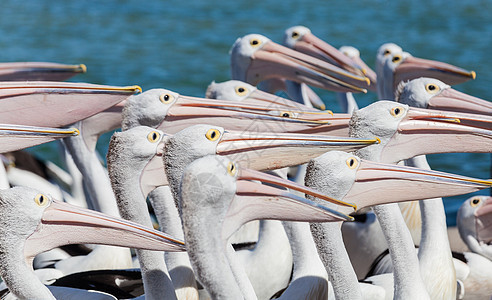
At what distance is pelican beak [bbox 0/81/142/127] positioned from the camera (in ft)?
13.4

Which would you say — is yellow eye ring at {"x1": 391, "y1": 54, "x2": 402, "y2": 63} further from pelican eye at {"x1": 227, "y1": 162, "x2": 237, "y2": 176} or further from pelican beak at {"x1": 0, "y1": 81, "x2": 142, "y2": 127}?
pelican eye at {"x1": 227, "y1": 162, "x2": 237, "y2": 176}

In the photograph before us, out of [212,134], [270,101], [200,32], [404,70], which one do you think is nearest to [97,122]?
[270,101]

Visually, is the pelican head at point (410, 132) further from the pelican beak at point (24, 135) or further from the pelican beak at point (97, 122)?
the pelican beak at point (97, 122)

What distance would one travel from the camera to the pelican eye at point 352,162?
126 inches

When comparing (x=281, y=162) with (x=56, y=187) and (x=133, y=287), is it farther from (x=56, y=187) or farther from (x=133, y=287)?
(x=56, y=187)

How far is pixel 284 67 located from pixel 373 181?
7.59 feet

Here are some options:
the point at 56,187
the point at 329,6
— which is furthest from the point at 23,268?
the point at 329,6

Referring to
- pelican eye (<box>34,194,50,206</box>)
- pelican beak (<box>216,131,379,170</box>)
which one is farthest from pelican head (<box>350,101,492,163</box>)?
pelican eye (<box>34,194,50,206</box>)

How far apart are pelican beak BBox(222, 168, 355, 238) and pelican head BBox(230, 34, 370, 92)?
2576mm

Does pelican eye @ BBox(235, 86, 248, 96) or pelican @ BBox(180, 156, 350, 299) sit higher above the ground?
pelican eye @ BBox(235, 86, 248, 96)

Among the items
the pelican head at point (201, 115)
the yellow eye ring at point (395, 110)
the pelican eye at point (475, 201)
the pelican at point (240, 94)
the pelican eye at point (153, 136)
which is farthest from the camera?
the pelican eye at point (475, 201)

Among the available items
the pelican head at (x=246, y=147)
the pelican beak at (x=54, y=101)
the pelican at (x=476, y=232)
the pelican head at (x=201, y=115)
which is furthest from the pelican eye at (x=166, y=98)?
the pelican at (x=476, y=232)

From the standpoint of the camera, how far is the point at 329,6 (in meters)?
16.3

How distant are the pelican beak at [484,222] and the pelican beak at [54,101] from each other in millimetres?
1943
